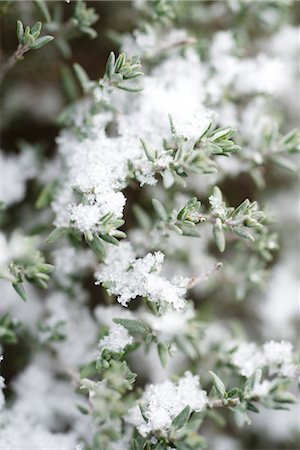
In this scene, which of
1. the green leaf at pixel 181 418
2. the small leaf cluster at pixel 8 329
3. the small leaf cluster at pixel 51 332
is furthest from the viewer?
the small leaf cluster at pixel 51 332

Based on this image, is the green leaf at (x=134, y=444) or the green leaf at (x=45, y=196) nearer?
the green leaf at (x=134, y=444)

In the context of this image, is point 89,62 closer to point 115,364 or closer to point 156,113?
point 156,113

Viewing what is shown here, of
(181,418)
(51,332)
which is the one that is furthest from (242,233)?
(51,332)

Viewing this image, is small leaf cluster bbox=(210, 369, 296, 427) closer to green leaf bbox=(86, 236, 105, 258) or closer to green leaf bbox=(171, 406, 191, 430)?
green leaf bbox=(171, 406, 191, 430)

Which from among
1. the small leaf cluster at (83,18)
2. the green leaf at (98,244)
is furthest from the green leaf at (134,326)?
the small leaf cluster at (83,18)

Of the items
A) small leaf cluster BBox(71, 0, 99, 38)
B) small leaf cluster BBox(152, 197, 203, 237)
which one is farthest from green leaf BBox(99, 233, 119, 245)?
small leaf cluster BBox(71, 0, 99, 38)

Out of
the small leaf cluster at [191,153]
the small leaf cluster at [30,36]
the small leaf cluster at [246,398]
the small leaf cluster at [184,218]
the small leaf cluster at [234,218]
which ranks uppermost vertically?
the small leaf cluster at [30,36]

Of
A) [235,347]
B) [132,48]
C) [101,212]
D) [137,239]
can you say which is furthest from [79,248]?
[132,48]

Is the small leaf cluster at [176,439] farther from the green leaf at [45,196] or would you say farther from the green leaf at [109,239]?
the green leaf at [45,196]

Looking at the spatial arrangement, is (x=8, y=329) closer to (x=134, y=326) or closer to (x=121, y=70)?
A: (x=134, y=326)
